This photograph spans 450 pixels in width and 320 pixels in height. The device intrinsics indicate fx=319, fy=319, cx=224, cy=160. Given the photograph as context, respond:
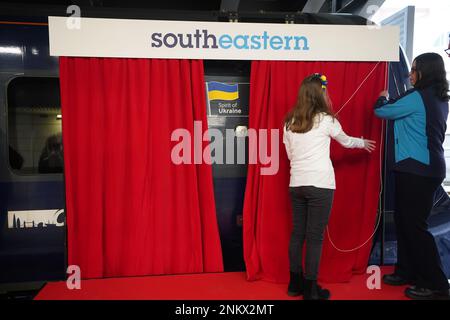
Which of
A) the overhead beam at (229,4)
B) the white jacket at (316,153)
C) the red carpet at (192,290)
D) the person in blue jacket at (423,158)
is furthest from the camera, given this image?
the overhead beam at (229,4)

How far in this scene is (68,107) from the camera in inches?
101

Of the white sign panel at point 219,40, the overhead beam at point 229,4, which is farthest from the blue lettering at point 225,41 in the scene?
the overhead beam at point 229,4

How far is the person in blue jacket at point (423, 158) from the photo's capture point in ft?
7.77

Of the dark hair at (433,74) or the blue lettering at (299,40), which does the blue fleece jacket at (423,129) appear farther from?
the blue lettering at (299,40)

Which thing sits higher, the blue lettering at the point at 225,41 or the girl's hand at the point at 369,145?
the blue lettering at the point at 225,41

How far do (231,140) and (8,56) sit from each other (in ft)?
6.25

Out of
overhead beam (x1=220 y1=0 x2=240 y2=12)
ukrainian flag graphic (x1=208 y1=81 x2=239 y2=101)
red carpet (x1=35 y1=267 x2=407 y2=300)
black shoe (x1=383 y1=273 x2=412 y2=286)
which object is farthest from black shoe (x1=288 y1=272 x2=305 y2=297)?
overhead beam (x1=220 y1=0 x2=240 y2=12)

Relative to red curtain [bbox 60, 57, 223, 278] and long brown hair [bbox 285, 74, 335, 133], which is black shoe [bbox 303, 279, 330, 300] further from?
long brown hair [bbox 285, 74, 335, 133]

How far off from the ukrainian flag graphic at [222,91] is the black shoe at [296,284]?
60.7 inches

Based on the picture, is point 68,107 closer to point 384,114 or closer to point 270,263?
point 270,263

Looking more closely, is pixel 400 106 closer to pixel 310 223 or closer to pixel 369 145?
pixel 369 145

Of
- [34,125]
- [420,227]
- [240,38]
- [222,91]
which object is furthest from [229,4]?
[420,227]

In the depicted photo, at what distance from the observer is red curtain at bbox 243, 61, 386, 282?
273 centimetres

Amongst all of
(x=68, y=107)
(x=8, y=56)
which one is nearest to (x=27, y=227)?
(x=68, y=107)
